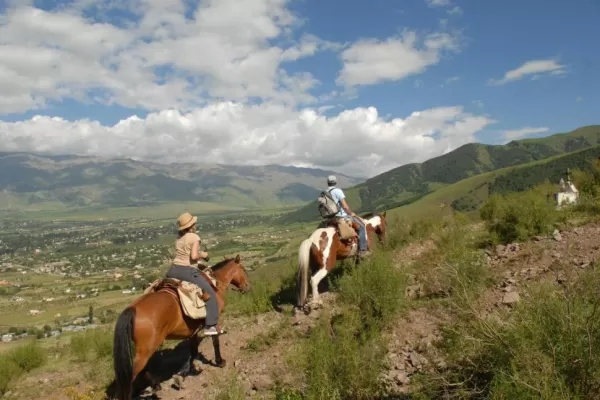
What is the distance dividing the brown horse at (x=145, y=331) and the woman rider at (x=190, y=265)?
0.23m

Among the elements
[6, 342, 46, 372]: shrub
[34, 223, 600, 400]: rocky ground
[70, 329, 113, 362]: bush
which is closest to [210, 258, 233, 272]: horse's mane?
[34, 223, 600, 400]: rocky ground

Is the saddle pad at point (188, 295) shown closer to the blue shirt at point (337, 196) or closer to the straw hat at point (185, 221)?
the straw hat at point (185, 221)

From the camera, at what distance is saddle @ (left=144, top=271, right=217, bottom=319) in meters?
7.24

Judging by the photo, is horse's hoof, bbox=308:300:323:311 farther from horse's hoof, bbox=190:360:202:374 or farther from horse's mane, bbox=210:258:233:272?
horse's hoof, bbox=190:360:202:374

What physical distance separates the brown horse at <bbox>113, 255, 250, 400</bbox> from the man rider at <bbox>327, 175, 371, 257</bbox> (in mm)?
4738

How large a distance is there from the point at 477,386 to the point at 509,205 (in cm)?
834

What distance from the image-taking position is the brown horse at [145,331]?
6.07 meters

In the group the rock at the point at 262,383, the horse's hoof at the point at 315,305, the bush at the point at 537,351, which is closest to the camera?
the bush at the point at 537,351

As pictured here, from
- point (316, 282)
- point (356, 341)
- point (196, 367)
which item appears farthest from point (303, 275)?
point (356, 341)

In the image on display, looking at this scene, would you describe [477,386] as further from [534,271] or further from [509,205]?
[509,205]

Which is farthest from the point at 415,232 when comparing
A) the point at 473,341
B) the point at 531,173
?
the point at 531,173

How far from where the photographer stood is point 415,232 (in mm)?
13977

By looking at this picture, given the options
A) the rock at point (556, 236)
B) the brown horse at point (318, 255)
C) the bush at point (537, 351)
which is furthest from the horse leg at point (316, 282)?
the rock at point (556, 236)

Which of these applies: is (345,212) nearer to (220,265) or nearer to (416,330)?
(220,265)
